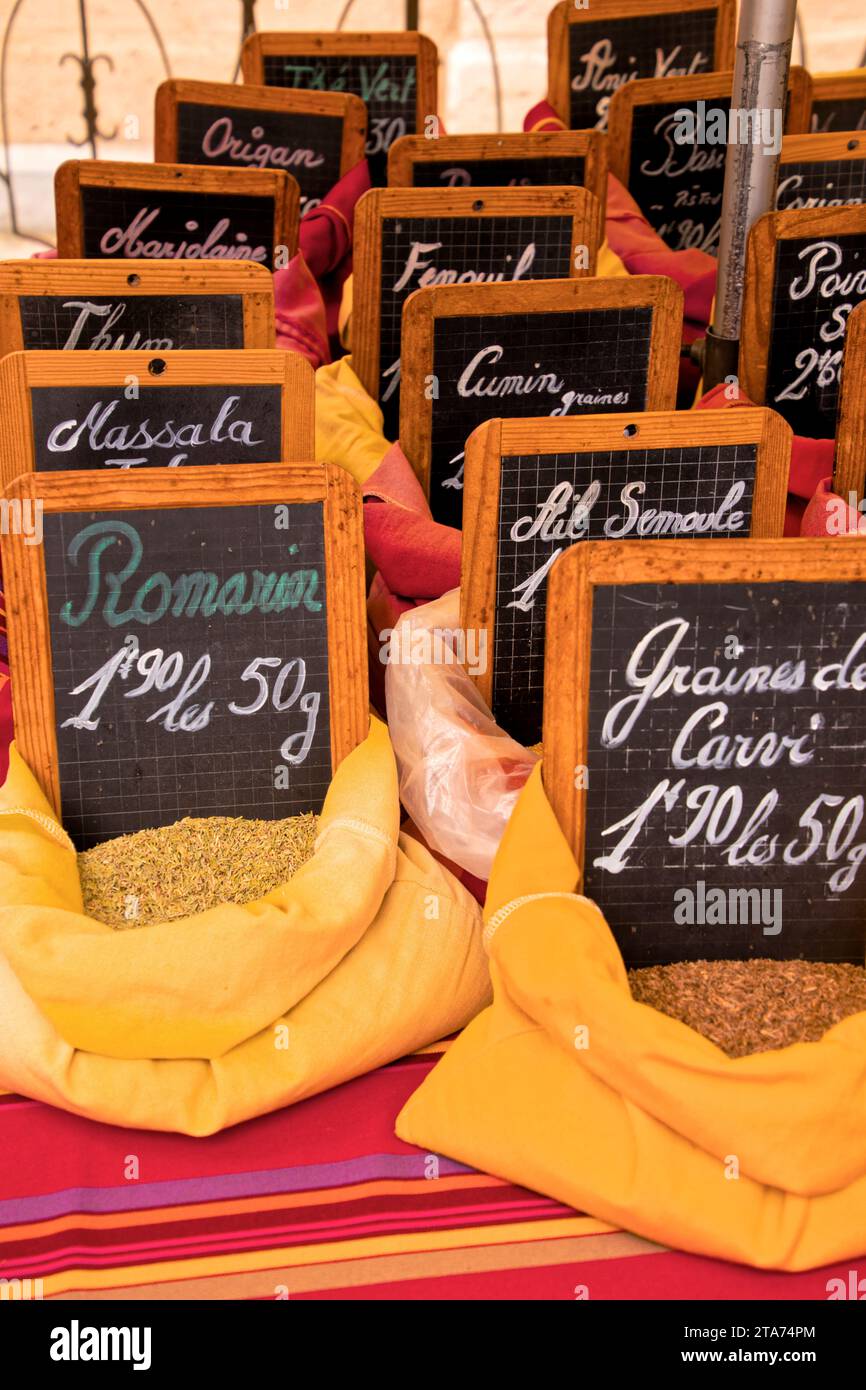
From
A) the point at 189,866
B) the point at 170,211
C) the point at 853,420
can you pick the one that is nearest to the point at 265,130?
the point at 170,211

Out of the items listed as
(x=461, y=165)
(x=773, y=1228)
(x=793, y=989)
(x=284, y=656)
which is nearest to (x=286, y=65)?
(x=461, y=165)

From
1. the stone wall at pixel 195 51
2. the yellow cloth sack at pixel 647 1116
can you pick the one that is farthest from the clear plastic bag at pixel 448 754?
the stone wall at pixel 195 51

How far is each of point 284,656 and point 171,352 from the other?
36 centimetres

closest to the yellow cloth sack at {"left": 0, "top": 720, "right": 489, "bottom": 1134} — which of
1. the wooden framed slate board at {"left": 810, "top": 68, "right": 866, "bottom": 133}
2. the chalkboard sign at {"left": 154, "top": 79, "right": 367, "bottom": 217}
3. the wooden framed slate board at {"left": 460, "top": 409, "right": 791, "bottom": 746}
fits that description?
the wooden framed slate board at {"left": 460, "top": 409, "right": 791, "bottom": 746}

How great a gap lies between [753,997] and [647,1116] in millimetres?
158

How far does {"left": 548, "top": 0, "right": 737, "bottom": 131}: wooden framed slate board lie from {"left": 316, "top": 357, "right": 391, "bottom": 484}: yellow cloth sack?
1090mm

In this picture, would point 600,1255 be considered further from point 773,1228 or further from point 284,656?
point 284,656

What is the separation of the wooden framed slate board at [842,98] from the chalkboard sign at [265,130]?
2.62ft

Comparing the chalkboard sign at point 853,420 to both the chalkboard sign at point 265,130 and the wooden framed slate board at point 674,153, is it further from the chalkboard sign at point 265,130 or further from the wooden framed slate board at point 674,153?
the chalkboard sign at point 265,130

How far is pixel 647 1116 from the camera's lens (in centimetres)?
97

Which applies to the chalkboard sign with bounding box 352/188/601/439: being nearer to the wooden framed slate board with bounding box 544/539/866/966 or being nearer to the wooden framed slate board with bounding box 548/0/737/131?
the wooden framed slate board with bounding box 544/539/866/966

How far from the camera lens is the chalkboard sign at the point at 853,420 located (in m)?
1.45

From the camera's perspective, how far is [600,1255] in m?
0.97

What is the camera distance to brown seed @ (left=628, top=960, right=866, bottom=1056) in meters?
1.03
